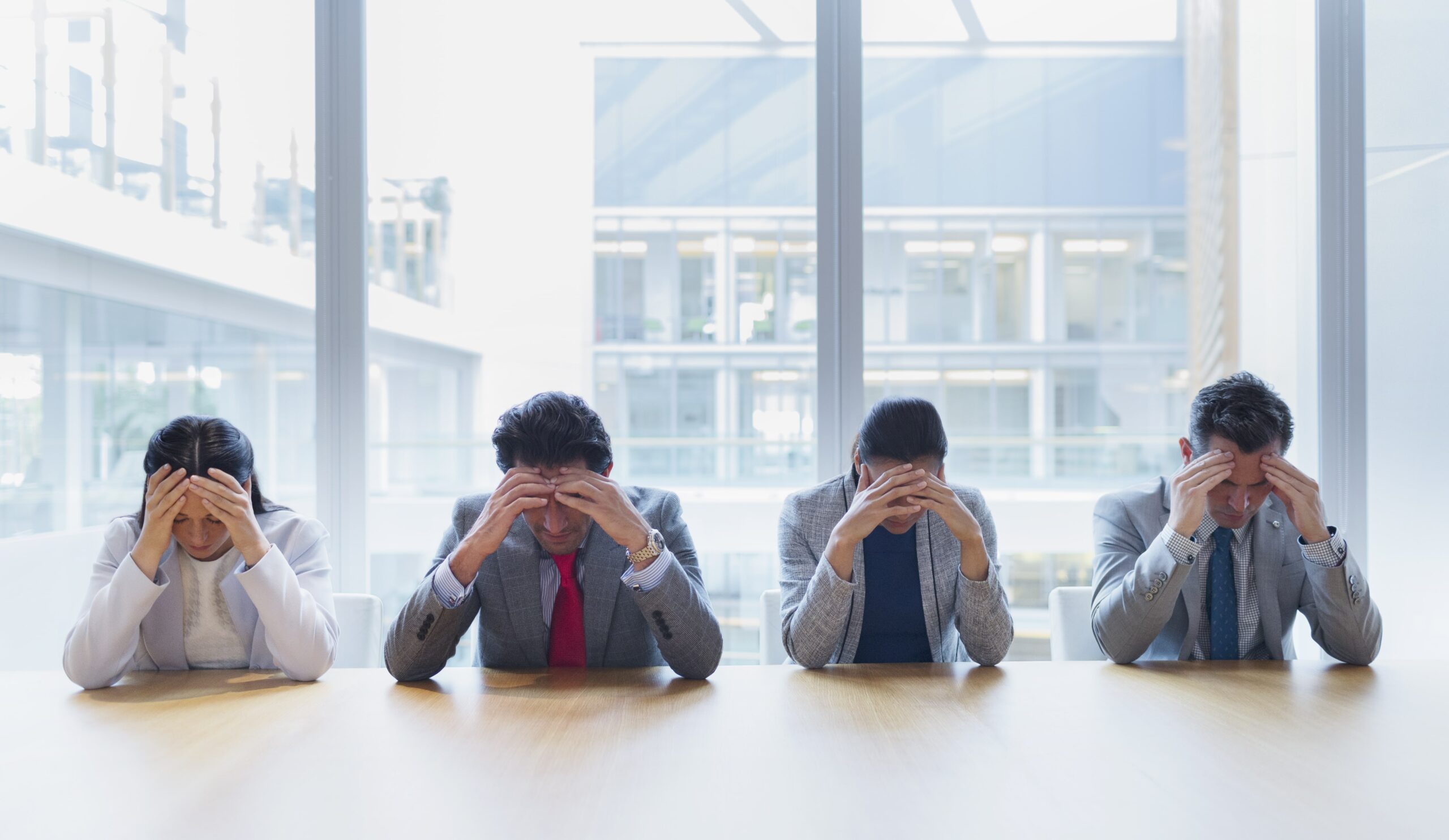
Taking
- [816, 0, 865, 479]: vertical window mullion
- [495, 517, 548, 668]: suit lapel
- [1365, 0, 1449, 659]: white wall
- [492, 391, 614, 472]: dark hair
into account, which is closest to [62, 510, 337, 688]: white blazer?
[495, 517, 548, 668]: suit lapel

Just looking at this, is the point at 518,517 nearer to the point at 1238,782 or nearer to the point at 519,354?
the point at 519,354

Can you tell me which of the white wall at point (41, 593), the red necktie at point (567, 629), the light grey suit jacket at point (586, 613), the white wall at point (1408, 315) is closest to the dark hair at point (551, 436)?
the light grey suit jacket at point (586, 613)

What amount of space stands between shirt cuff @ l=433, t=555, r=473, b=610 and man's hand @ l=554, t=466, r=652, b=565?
0.28 metres

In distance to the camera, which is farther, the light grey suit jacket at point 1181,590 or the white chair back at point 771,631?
the white chair back at point 771,631

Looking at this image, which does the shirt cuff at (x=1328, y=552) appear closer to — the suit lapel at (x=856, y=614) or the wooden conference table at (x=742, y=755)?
the wooden conference table at (x=742, y=755)

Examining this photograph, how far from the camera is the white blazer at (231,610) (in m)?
1.80

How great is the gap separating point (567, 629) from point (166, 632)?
895mm

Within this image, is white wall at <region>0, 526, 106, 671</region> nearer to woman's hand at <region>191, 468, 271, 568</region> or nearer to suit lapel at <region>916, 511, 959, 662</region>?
woman's hand at <region>191, 468, 271, 568</region>

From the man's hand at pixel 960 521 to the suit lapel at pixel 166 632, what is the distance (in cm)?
166

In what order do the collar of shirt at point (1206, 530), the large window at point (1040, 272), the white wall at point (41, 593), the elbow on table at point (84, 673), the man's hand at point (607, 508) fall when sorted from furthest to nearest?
the large window at point (1040, 272)
the white wall at point (41, 593)
the collar of shirt at point (1206, 530)
the man's hand at point (607, 508)
the elbow on table at point (84, 673)

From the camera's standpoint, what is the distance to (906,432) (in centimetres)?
205

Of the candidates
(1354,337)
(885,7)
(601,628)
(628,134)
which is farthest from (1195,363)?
(601,628)

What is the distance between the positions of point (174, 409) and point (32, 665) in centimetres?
88

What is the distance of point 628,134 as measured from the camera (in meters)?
3.09
